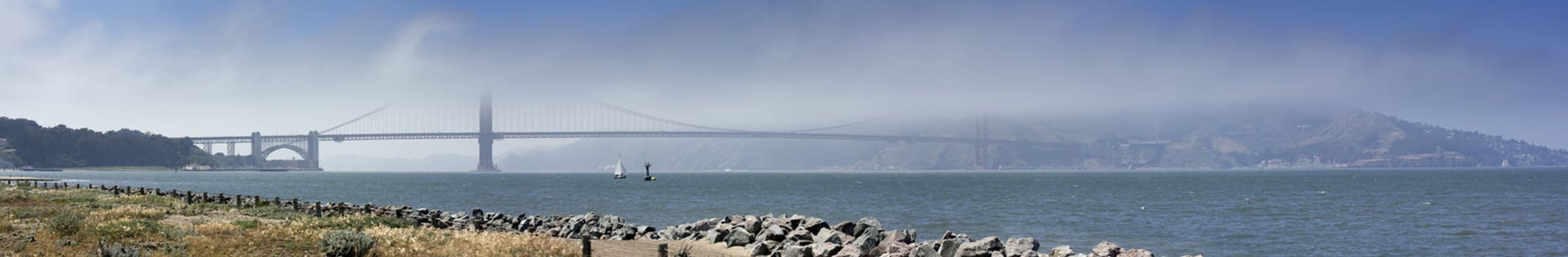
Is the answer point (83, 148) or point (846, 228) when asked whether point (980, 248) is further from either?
point (83, 148)

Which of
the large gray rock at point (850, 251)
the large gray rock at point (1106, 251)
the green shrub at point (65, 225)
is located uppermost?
the green shrub at point (65, 225)

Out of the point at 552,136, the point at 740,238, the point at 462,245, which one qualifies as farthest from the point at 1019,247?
the point at 552,136

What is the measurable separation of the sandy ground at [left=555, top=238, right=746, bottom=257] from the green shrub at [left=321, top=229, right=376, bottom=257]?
3210 mm

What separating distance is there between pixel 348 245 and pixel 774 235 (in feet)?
22.6

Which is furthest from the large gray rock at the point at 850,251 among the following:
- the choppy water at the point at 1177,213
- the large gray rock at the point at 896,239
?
the choppy water at the point at 1177,213

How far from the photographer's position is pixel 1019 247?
17312mm

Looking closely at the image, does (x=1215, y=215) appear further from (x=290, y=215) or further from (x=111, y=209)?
(x=111, y=209)

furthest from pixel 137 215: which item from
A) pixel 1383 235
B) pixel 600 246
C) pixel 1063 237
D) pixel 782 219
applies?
pixel 1383 235

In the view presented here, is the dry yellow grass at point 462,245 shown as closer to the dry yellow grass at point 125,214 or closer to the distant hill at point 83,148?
the dry yellow grass at point 125,214

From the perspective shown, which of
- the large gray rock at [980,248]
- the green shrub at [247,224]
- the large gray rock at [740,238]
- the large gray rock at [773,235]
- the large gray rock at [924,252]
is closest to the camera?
the large gray rock at [924,252]

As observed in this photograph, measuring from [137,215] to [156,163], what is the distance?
565 feet

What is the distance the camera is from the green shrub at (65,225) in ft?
51.4

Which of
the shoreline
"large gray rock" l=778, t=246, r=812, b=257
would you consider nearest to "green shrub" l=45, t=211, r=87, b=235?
the shoreline

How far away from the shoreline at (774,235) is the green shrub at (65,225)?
448 cm
